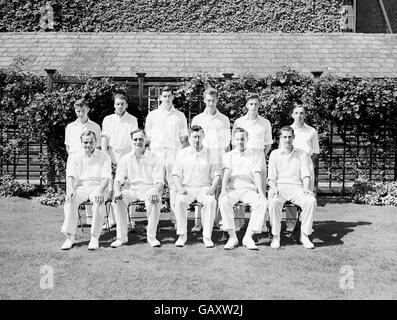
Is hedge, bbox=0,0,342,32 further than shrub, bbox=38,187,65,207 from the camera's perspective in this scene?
Yes

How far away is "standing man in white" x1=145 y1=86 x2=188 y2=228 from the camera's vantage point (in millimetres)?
7496

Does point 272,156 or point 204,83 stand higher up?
point 204,83

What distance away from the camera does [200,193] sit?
663cm

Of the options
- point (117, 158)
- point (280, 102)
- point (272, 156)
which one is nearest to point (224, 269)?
point (272, 156)

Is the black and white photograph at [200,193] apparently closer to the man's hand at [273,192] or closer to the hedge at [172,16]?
the man's hand at [273,192]

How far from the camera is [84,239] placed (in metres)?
6.65

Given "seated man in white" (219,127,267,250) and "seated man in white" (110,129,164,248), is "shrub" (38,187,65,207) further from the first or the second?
"seated man in white" (219,127,267,250)

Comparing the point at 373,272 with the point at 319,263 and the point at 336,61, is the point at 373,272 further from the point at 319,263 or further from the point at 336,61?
the point at 336,61

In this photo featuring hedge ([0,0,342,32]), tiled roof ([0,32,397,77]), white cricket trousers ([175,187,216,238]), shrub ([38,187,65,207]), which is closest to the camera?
white cricket trousers ([175,187,216,238])

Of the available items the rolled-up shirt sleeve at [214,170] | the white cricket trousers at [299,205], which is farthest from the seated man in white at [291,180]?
the rolled-up shirt sleeve at [214,170]

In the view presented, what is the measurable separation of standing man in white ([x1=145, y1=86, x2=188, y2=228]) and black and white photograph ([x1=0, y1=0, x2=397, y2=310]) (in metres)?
0.02

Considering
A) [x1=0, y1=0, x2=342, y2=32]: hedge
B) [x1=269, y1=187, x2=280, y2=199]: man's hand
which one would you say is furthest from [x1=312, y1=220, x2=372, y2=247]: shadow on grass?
[x1=0, y1=0, x2=342, y2=32]: hedge
